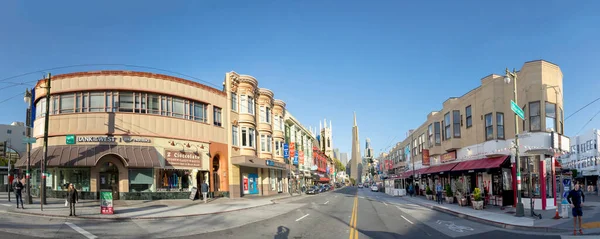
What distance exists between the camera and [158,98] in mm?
33219

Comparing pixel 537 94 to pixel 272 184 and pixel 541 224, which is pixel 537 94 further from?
pixel 272 184

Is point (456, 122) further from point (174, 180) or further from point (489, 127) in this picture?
point (174, 180)

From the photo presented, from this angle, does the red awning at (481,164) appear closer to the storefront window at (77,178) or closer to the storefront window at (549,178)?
the storefront window at (549,178)

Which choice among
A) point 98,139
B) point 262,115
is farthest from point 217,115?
point 98,139

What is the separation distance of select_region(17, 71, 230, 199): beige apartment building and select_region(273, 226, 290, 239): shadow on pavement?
16443 millimetres

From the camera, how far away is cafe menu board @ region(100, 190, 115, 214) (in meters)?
20.4

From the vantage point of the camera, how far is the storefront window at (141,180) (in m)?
30.7

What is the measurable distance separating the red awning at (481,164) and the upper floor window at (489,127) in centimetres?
164

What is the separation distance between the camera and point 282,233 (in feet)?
50.5

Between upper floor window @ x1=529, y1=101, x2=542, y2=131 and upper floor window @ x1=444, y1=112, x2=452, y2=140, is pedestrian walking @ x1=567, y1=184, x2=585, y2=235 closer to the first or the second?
upper floor window @ x1=529, y1=101, x2=542, y2=131

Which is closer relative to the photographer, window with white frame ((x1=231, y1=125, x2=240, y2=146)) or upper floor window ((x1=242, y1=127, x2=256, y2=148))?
window with white frame ((x1=231, y1=125, x2=240, y2=146))

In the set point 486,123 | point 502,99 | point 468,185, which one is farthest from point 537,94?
point 468,185

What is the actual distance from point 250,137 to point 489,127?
24316 mm

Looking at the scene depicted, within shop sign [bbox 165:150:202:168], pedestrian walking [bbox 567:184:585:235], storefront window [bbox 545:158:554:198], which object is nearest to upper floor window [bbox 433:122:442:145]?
storefront window [bbox 545:158:554:198]
